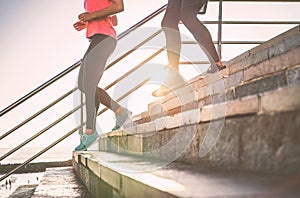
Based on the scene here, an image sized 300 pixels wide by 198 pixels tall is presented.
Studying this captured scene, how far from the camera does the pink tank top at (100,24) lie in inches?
111

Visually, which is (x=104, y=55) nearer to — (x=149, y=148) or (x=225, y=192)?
(x=149, y=148)

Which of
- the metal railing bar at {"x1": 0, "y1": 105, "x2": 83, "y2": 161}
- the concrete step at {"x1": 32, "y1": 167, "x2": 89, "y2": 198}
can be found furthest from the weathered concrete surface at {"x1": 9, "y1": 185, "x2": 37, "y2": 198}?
the concrete step at {"x1": 32, "y1": 167, "x2": 89, "y2": 198}

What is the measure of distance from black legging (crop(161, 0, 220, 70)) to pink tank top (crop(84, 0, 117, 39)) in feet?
1.19

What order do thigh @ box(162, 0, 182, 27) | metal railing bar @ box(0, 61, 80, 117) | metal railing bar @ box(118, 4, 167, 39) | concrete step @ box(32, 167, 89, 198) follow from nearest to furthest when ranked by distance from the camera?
concrete step @ box(32, 167, 89, 198) → thigh @ box(162, 0, 182, 27) → metal railing bar @ box(0, 61, 80, 117) → metal railing bar @ box(118, 4, 167, 39)

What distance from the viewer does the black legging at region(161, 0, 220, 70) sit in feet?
8.57

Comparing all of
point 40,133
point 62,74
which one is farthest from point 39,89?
point 40,133

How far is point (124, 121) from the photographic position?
313cm

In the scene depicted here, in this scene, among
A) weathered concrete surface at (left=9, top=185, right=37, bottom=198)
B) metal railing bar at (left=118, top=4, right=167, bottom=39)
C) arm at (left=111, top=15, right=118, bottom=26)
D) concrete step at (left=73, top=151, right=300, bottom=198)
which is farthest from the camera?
metal railing bar at (left=118, top=4, right=167, bottom=39)

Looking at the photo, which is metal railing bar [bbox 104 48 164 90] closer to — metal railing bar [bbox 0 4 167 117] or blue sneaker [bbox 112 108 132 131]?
metal railing bar [bbox 0 4 167 117]

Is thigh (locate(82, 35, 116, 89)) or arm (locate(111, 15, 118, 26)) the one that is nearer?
thigh (locate(82, 35, 116, 89))

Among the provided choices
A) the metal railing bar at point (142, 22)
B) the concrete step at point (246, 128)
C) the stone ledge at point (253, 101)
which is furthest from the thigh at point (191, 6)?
the metal railing bar at point (142, 22)

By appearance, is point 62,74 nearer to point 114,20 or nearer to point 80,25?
point 80,25

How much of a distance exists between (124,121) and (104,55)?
56cm

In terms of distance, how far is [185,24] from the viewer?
2.63 meters
